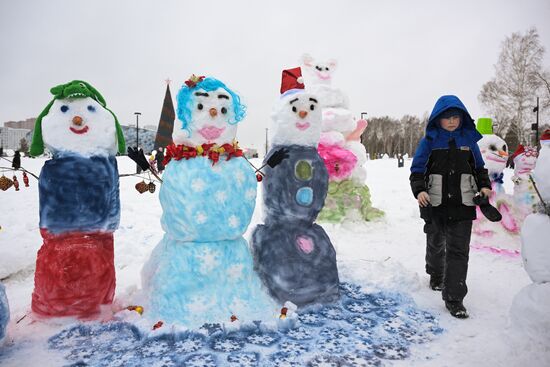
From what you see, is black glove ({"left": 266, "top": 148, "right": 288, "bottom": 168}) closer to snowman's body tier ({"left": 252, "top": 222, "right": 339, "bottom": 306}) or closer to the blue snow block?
snowman's body tier ({"left": 252, "top": 222, "right": 339, "bottom": 306})

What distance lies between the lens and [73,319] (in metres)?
2.95

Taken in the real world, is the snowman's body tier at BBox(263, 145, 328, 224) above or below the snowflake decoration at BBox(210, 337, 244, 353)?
above

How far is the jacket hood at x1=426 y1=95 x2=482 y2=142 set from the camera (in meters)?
3.33

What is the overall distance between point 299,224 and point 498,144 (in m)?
4.00

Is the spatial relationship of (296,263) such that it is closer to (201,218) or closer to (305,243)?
(305,243)

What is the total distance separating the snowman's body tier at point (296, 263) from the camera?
3.30m

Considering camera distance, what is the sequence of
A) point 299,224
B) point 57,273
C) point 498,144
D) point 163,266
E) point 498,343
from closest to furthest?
point 498,343, point 57,273, point 163,266, point 299,224, point 498,144

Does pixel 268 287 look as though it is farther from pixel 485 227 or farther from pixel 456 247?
pixel 485 227

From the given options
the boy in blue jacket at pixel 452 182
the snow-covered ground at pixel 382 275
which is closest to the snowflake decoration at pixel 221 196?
the snow-covered ground at pixel 382 275

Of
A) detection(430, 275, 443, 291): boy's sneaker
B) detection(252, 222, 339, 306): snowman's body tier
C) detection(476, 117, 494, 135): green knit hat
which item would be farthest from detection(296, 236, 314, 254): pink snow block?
detection(476, 117, 494, 135): green knit hat

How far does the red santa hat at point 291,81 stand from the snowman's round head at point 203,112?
0.86 meters

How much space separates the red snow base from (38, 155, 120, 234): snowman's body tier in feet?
0.31

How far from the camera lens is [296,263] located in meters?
3.35

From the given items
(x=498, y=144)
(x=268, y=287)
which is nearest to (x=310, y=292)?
(x=268, y=287)
